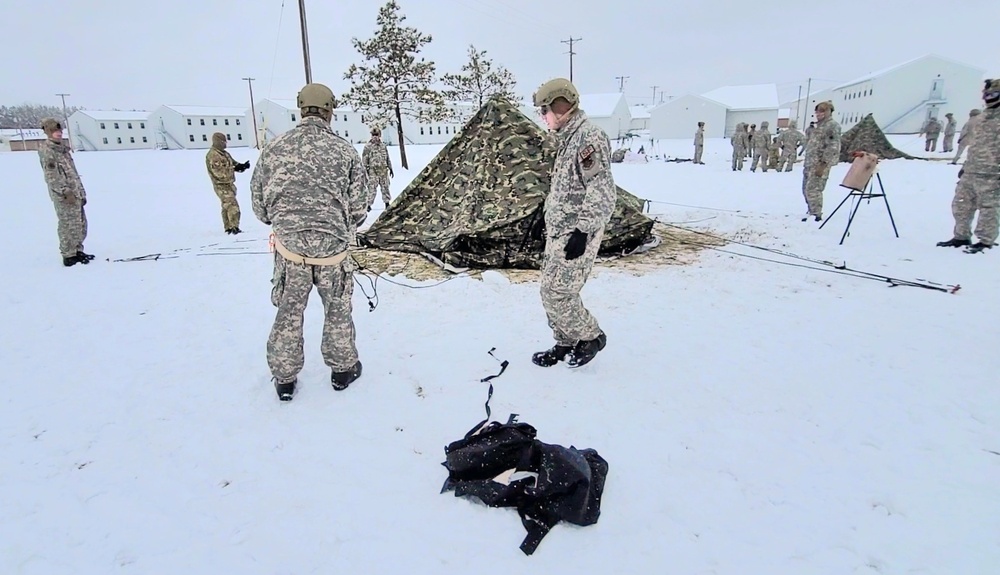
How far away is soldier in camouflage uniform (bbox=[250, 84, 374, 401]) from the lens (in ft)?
10.2

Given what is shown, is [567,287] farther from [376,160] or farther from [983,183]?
[376,160]

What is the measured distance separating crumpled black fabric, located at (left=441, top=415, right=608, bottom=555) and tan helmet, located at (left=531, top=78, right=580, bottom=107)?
2168 millimetres

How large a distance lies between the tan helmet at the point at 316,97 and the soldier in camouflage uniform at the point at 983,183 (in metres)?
7.30

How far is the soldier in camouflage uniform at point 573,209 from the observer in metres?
3.40

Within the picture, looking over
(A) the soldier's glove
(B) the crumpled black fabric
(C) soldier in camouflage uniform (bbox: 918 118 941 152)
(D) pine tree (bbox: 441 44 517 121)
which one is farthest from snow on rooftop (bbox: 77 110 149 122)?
(C) soldier in camouflage uniform (bbox: 918 118 941 152)

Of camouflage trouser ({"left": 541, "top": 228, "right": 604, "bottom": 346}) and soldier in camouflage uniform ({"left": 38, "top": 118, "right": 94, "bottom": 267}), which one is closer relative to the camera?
camouflage trouser ({"left": 541, "top": 228, "right": 604, "bottom": 346})

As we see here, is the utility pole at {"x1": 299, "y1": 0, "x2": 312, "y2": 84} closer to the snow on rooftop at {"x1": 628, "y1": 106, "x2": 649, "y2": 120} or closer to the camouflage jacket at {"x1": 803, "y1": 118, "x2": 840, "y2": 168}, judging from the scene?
the camouflage jacket at {"x1": 803, "y1": 118, "x2": 840, "y2": 168}

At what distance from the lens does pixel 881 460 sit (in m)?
2.62

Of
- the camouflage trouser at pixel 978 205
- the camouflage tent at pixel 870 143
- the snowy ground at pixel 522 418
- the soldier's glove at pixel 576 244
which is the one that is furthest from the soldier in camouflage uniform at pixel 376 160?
the camouflage tent at pixel 870 143

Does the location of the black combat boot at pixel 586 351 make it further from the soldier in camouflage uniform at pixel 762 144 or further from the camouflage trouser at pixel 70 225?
the soldier in camouflage uniform at pixel 762 144

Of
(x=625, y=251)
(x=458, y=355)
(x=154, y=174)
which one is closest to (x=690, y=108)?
(x=154, y=174)

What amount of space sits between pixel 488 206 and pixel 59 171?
5.56m

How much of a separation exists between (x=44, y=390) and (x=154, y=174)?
22.6 meters

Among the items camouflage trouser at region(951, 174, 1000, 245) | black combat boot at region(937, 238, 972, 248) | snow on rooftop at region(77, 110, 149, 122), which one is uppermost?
snow on rooftop at region(77, 110, 149, 122)
